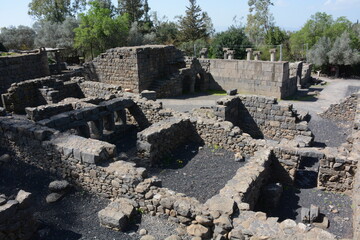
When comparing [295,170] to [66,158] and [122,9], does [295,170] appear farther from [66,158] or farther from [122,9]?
[122,9]

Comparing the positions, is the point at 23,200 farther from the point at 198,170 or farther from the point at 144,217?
the point at 198,170

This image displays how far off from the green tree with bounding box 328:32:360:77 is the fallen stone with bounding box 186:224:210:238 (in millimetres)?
30254

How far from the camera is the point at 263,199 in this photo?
9031 mm

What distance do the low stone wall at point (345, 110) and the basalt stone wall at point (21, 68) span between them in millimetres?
20006

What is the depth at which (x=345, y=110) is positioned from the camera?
17.0 metres

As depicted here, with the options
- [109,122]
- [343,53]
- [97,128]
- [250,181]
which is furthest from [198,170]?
[343,53]

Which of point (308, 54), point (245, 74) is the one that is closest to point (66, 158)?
point (245, 74)

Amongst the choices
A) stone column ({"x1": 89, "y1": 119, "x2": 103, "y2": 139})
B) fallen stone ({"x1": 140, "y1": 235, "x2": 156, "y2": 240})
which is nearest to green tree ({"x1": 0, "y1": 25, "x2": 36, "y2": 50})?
stone column ({"x1": 89, "y1": 119, "x2": 103, "y2": 139})

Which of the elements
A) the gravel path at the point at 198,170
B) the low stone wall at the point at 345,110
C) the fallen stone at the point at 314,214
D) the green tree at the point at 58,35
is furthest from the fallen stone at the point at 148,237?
the green tree at the point at 58,35

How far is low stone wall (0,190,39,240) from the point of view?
5.88 metres

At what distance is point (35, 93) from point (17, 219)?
42.0 ft

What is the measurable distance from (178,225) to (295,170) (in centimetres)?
509

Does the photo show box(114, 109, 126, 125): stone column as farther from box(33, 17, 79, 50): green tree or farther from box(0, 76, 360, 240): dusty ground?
box(33, 17, 79, 50): green tree

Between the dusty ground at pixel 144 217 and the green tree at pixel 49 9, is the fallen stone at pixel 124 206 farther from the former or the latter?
the green tree at pixel 49 9
